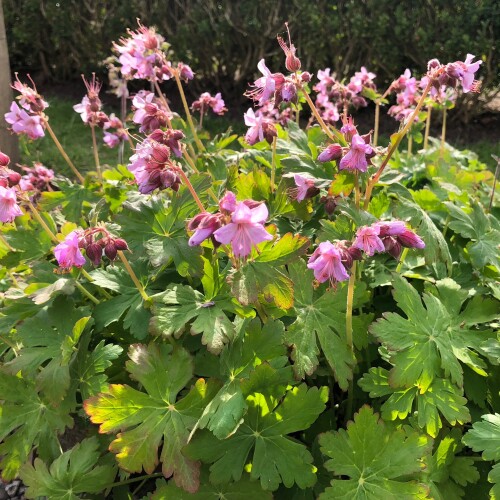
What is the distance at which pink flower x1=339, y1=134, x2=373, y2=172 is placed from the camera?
1645mm

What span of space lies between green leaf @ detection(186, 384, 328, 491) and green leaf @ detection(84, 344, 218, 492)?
5 cm

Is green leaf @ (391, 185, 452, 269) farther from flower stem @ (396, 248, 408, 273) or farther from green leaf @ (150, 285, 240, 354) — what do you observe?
green leaf @ (150, 285, 240, 354)

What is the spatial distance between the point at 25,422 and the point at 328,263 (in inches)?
41.7

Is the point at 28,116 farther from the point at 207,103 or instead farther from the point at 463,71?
the point at 463,71

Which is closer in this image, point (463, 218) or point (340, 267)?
point (340, 267)

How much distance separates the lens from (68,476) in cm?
166

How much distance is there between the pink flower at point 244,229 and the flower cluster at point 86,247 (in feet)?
1.22

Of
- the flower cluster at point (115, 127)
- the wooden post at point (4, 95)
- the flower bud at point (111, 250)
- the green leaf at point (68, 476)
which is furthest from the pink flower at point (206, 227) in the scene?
the wooden post at point (4, 95)

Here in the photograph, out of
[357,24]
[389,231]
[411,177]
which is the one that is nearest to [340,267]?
[389,231]

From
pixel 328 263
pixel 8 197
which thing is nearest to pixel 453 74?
pixel 328 263

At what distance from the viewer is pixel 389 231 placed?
153 centimetres

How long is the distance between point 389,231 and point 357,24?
5.31 meters

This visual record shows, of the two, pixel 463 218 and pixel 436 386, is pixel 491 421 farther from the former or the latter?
pixel 463 218

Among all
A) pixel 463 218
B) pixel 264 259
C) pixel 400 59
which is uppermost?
pixel 264 259
